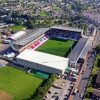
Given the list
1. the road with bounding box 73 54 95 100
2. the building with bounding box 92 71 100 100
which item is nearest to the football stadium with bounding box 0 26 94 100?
the road with bounding box 73 54 95 100

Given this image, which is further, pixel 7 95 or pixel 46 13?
pixel 46 13

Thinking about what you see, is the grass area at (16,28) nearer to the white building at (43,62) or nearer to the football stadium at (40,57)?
the football stadium at (40,57)

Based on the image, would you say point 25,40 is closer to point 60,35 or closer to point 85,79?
point 60,35

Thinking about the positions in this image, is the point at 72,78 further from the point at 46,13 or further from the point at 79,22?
the point at 46,13

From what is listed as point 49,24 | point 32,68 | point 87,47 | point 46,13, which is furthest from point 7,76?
point 46,13

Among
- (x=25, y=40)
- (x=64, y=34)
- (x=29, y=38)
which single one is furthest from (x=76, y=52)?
(x=64, y=34)

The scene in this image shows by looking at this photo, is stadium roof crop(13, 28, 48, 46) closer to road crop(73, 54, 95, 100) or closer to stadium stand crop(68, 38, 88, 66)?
stadium stand crop(68, 38, 88, 66)

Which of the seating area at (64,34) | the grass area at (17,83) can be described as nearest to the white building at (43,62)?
the grass area at (17,83)
